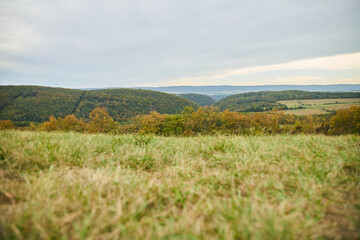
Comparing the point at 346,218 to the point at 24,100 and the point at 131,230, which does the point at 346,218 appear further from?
the point at 24,100

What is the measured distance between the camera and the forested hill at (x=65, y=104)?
443 feet

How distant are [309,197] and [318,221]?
451 millimetres

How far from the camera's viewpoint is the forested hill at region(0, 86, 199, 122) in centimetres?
13488

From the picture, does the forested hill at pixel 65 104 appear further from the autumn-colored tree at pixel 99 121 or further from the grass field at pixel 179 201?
the grass field at pixel 179 201

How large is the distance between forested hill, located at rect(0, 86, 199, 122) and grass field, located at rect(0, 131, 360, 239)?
14479 centimetres

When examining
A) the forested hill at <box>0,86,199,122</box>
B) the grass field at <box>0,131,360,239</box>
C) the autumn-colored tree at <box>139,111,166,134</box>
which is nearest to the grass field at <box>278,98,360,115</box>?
the autumn-colored tree at <box>139,111,166,134</box>

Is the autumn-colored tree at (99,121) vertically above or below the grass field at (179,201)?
below

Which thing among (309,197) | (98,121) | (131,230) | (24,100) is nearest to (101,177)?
(131,230)

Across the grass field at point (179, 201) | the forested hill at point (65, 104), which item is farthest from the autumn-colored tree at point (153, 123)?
the forested hill at point (65, 104)

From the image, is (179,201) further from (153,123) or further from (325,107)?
(325,107)

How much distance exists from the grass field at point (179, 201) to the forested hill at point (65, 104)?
144790 mm

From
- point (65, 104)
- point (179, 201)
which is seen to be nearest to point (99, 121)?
point (179, 201)

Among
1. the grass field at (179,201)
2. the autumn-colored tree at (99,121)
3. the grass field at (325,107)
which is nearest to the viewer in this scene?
the grass field at (179,201)

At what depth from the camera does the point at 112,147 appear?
4207 millimetres
